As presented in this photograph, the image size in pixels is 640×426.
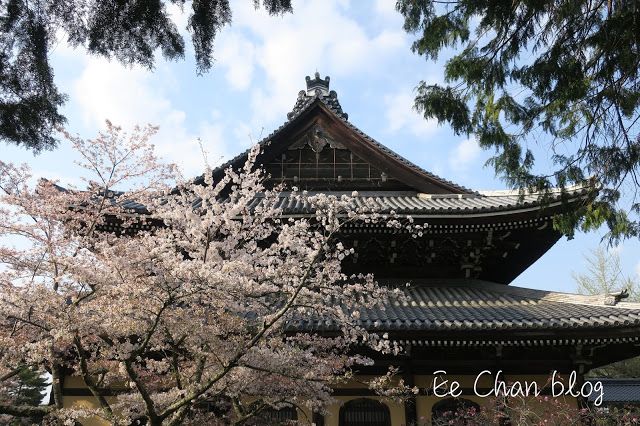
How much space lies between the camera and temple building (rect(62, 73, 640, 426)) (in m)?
7.73

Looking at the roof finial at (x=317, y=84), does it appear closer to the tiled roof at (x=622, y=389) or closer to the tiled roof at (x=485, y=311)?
the tiled roof at (x=485, y=311)

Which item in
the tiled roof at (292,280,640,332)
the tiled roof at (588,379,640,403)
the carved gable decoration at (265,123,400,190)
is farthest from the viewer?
the tiled roof at (588,379,640,403)

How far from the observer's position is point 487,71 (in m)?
5.26

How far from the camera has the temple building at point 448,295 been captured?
7.73 m

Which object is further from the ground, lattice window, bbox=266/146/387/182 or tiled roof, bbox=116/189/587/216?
lattice window, bbox=266/146/387/182

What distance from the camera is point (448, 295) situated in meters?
9.37

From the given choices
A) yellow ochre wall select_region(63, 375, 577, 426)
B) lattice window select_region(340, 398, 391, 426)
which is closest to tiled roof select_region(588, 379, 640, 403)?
yellow ochre wall select_region(63, 375, 577, 426)

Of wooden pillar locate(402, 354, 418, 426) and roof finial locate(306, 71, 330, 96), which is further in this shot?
roof finial locate(306, 71, 330, 96)

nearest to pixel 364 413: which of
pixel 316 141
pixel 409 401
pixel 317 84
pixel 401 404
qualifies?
pixel 401 404

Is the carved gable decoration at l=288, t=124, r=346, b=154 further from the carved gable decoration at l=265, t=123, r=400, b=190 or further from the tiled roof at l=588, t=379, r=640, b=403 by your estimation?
the tiled roof at l=588, t=379, r=640, b=403

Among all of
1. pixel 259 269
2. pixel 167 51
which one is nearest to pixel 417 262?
pixel 259 269

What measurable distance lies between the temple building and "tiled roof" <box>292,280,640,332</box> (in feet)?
0.06

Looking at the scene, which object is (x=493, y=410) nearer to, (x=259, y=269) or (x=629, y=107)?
(x=259, y=269)

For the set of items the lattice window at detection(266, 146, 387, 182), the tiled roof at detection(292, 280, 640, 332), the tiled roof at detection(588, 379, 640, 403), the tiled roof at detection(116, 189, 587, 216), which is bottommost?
the tiled roof at detection(588, 379, 640, 403)
